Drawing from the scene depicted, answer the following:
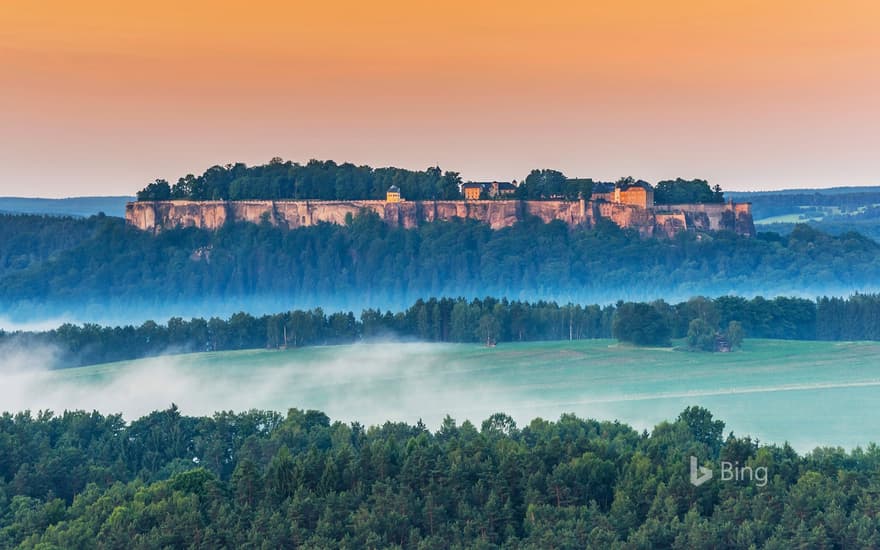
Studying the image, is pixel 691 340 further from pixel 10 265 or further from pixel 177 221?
pixel 10 265

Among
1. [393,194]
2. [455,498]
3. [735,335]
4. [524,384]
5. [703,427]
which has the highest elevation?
[393,194]

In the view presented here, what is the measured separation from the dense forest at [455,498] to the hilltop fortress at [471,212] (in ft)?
268

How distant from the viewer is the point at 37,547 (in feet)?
102

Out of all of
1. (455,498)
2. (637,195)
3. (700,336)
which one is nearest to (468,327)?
(700,336)

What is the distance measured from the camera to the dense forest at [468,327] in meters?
85.6

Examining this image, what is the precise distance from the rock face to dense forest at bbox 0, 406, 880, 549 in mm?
81883

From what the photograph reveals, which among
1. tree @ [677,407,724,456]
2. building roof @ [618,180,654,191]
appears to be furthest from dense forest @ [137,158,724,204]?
tree @ [677,407,724,456]

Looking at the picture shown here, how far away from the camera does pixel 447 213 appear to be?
12606 centimetres

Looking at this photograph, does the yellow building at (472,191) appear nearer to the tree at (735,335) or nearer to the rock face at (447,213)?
the rock face at (447,213)

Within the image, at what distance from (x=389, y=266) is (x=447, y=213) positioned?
22.4 feet

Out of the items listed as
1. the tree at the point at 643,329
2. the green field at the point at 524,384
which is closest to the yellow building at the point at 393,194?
the green field at the point at 524,384

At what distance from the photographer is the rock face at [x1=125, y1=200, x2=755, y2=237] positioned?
122750mm

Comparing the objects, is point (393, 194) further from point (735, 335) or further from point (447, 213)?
point (735, 335)

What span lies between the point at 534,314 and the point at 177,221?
4602cm
